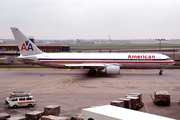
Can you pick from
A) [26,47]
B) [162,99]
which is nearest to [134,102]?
[162,99]

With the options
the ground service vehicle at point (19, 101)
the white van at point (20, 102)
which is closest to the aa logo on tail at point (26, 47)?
the ground service vehicle at point (19, 101)

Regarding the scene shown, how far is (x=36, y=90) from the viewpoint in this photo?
32.0 meters

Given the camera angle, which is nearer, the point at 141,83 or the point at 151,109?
the point at 151,109

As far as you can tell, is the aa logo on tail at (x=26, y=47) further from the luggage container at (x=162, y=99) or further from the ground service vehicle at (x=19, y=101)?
the luggage container at (x=162, y=99)

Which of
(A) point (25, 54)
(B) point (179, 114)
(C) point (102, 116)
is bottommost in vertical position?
(B) point (179, 114)

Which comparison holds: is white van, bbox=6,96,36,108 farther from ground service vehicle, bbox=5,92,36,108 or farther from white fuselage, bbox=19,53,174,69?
white fuselage, bbox=19,53,174,69

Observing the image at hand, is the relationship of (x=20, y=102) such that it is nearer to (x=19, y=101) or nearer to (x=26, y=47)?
(x=19, y=101)

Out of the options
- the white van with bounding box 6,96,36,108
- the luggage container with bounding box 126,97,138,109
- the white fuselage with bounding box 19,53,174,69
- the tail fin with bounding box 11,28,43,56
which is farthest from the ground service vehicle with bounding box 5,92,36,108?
the tail fin with bounding box 11,28,43,56

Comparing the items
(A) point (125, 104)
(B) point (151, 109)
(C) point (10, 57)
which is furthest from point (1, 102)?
(C) point (10, 57)

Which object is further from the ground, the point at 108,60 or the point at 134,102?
the point at 108,60

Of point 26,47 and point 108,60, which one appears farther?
point 26,47

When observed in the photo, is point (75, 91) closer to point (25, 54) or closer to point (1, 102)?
point (1, 102)

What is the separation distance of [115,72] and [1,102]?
21.0 meters

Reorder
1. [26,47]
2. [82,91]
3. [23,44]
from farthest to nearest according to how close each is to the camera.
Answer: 1. [23,44]
2. [26,47]
3. [82,91]
